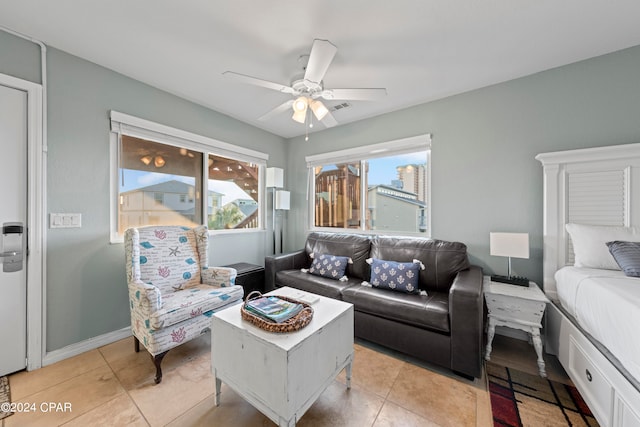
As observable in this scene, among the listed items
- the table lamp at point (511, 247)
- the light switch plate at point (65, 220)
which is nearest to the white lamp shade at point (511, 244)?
the table lamp at point (511, 247)

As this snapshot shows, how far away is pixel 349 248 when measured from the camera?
9.68 ft

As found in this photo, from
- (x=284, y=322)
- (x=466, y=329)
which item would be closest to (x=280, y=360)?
(x=284, y=322)

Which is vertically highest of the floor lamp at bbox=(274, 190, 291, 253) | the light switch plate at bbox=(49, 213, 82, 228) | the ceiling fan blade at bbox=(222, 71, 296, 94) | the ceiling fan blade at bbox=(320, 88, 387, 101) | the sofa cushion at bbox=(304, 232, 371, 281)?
the ceiling fan blade at bbox=(222, 71, 296, 94)

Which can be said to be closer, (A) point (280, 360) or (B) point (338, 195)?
(A) point (280, 360)

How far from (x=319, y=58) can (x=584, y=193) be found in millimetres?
2385

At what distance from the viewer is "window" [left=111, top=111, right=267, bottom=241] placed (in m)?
2.35

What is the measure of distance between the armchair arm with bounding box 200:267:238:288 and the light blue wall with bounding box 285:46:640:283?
229 cm

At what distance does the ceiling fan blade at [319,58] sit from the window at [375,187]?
1572mm

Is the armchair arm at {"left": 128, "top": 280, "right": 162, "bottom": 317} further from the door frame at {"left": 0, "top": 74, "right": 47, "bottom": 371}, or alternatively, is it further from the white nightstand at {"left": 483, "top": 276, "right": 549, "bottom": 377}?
the white nightstand at {"left": 483, "top": 276, "right": 549, "bottom": 377}

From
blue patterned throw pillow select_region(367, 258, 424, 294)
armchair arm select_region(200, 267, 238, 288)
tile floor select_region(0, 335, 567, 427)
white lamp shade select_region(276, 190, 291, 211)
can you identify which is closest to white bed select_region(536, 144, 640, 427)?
tile floor select_region(0, 335, 567, 427)

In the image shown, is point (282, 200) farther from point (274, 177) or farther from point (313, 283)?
point (313, 283)

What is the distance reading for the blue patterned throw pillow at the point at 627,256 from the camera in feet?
4.83

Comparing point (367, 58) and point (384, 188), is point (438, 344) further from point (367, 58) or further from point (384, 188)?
point (367, 58)

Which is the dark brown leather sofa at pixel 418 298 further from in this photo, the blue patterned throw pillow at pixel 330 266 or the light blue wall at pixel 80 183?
the light blue wall at pixel 80 183
